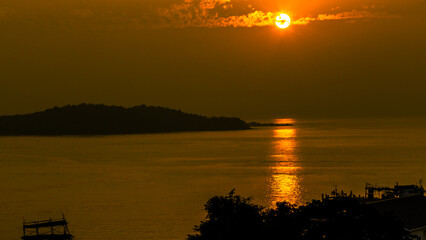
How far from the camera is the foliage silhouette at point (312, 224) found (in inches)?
926

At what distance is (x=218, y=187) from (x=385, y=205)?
52.0 metres

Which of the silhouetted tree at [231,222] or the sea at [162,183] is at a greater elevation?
the sea at [162,183]

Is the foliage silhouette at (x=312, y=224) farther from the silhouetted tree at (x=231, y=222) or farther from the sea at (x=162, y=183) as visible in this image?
the sea at (x=162, y=183)

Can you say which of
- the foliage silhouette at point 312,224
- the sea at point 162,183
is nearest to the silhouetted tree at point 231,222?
the foliage silhouette at point 312,224

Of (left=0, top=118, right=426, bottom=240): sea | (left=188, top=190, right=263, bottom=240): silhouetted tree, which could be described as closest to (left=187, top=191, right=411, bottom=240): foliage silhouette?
(left=188, top=190, right=263, bottom=240): silhouetted tree

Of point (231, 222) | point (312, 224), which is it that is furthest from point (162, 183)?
point (312, 224)

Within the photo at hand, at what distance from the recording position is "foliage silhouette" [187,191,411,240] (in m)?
23.5

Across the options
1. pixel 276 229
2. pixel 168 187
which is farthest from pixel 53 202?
pixel 276 229

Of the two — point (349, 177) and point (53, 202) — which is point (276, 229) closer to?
point (53, 202)

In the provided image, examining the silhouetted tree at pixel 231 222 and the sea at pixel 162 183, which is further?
the sea at pixel 162 183

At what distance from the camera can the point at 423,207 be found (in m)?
38.0

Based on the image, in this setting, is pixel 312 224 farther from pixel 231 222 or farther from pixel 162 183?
pixel 162 183

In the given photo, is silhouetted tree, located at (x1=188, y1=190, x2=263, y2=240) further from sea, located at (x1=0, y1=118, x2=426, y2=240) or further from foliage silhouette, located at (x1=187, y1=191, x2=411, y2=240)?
sea, located at (x1=0, y1=118, x2=426, y2=240)

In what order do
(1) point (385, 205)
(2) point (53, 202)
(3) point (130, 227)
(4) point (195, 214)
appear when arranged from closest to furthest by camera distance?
1. (1) point (385, 205)
2. (3) point (130, 227)
3. (4) point (195, 214)
4. (2) point (53, 202)
